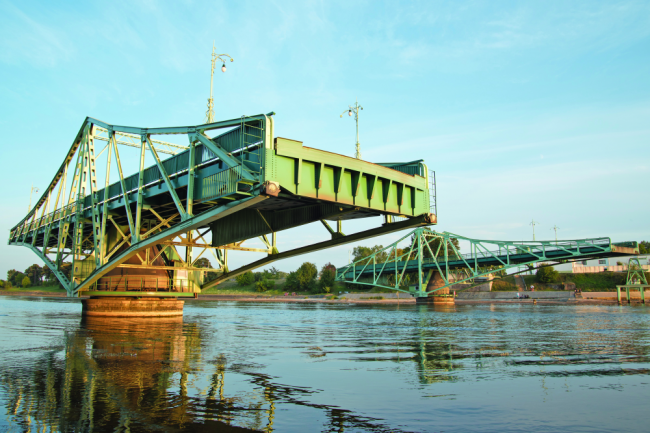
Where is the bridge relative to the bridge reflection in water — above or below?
above

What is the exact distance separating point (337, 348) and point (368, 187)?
775cm

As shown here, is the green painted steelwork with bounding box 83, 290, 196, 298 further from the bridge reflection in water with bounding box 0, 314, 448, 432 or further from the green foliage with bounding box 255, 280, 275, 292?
the green foliage with bounding box 255, 280, 275, 292

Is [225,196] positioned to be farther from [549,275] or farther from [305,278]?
[305,278]

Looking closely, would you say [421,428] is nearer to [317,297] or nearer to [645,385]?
[645,385]

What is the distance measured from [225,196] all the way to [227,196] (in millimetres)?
103

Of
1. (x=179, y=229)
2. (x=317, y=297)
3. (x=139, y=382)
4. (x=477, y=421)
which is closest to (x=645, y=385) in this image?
(x=477, y=421)

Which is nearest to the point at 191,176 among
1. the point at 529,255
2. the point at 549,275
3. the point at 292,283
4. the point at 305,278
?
the point at 529,255

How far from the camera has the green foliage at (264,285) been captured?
14712cm

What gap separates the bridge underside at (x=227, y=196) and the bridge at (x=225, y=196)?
0.17ft

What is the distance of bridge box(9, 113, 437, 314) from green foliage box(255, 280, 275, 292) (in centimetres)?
10966

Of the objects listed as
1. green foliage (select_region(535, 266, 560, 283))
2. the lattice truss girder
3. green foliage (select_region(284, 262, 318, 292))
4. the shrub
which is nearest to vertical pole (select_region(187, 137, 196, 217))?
the lattice truss girder

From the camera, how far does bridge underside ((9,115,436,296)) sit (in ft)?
62.8

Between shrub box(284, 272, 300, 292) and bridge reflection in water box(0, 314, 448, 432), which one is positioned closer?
bridge reflection in water box(0, 314, 448, 432)

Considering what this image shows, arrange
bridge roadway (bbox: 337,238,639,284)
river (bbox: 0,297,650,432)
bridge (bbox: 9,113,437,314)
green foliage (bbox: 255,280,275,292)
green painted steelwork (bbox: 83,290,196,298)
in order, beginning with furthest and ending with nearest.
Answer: green foliage (bbox: 255,280,275,292), bridge roadway (bbox: 337,238,639,284), green painted steelwork (bbox: 83,290,196,298), bridge (bbox: 9,113,437,314), river (bbox: 0,297,650,432)
